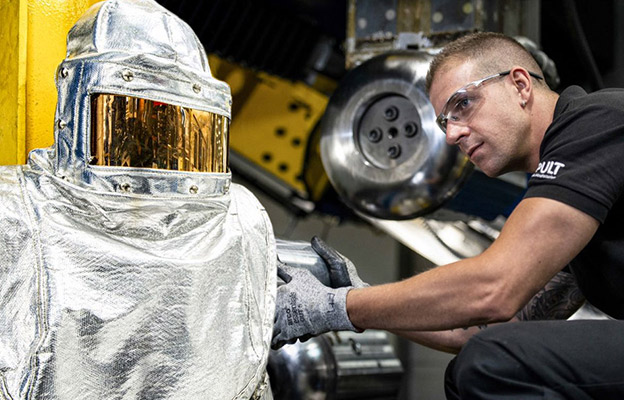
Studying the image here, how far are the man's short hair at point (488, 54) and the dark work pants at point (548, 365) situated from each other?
1.85 ft

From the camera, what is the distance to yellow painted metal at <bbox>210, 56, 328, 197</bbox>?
3203mm

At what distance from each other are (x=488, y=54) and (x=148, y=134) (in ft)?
2.37

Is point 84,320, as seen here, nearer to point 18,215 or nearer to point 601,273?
point 18,215

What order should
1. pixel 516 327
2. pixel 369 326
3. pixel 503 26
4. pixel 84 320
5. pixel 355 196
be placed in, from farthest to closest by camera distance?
1. pixel 503 26
2. pixel 355 196
3. pixel 369 326
4. pixel 516 327
5. pixel 84 320

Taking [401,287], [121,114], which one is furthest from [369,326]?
[121,114]

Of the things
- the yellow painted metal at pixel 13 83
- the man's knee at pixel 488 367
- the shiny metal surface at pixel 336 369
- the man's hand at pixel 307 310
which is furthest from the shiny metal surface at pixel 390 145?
the yellow painted metal at pixel 13 83

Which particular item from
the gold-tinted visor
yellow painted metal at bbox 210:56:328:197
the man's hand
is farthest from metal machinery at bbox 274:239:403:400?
yellow painted metal at bbox 210:56:328:197

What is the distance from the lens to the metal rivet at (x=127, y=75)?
4.01 feet

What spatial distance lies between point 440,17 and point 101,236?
150cm

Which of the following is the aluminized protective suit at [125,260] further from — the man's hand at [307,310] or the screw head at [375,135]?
the screw head at [375,135]

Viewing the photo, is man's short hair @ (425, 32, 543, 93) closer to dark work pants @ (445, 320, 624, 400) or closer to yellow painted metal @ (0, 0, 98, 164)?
dark work pants @ (445, 320, 624, 400)

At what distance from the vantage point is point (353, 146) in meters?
2.31

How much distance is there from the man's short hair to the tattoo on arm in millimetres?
481

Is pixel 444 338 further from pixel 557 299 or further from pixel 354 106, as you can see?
pixel 354 106
